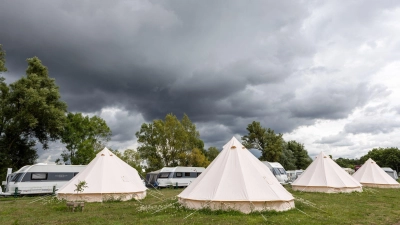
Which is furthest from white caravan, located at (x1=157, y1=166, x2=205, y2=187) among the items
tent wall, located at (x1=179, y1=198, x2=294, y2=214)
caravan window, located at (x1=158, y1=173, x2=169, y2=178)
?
tent wall, located at (x1=179, y1=198, x2=294, y2=214)

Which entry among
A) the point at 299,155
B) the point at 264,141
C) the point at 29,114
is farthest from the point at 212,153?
the point at 29,114

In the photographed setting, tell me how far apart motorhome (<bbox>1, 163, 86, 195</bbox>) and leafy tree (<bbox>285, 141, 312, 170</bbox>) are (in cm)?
5568

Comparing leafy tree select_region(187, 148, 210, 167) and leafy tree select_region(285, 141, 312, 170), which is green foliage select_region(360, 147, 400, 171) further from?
leafy tree select_region(187, 148, 210, 167)

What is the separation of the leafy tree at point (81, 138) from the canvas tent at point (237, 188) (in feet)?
109

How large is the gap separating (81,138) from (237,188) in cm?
3810

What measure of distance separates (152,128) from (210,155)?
870 inches

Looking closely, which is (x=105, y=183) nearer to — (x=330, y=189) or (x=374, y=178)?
(x=330, y=189)

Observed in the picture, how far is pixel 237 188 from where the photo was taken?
12703 mm

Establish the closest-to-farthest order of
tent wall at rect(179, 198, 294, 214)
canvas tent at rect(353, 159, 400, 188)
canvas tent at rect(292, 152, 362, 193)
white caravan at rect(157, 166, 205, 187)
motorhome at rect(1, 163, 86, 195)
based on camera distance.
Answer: tent wall at rect(179, 198, 294, 214), canvas tent at rect(292, 152, 362, 193), motorhome at rect(1, 163, 86, 195), canvas tent at rect(353, 159, 400, 188), white caravan at rect(157, 166, 205, 187)

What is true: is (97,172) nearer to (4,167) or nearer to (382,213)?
(382,213)

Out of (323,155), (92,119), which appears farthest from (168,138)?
(323,155)

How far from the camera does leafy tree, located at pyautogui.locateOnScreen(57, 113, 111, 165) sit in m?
43.1

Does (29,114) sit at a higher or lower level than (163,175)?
higher

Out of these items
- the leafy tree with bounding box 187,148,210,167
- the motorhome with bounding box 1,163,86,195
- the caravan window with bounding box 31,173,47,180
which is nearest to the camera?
the motorhome with bounding box 1,163,86,195
